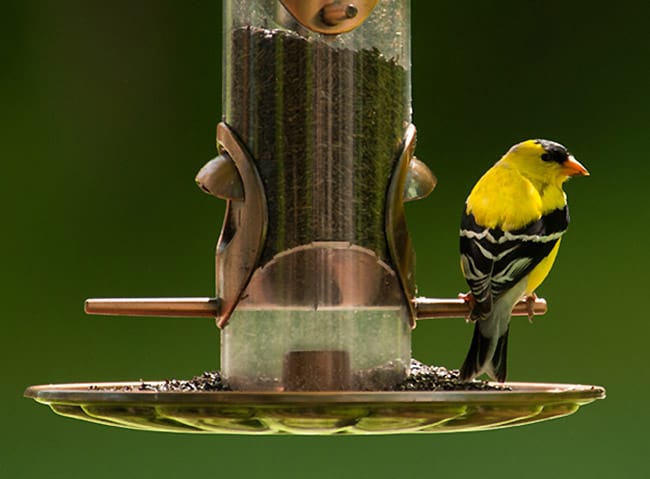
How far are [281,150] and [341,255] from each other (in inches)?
9.6

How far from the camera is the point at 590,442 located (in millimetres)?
6691

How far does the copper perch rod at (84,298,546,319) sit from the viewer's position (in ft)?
11.3

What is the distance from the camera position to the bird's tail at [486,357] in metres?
3.77

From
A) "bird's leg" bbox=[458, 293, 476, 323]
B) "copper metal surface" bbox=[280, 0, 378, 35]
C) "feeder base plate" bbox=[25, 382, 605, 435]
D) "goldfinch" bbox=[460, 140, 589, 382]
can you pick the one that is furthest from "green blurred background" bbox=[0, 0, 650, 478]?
"feeder base plate" bbox=[25, 382, 605, 435]

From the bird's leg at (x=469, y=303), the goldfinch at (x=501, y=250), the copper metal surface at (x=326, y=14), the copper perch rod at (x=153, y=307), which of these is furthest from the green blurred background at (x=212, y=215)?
the copper metal surface at (x=326, y=14)

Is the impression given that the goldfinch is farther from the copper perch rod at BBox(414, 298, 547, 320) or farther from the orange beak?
the orange beak

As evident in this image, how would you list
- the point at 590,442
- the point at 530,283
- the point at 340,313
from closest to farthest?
the point at 340,313, the point at 530,283, the point at 590,442

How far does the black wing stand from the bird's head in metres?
0.29

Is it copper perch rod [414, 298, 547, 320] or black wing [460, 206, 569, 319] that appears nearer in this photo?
copper perch rod [414, 298, 547, 320]

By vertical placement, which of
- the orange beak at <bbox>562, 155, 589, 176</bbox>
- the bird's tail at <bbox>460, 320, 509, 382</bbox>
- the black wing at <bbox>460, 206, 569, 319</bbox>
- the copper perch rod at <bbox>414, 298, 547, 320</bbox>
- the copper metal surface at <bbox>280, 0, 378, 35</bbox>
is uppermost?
the copper metal surface at <bbox>280, 0, 378, 35</bbox>

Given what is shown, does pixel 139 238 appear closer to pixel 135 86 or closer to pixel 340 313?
pixel 135 86

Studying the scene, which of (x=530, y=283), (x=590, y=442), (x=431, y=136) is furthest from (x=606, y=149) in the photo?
(x=530, y=283)

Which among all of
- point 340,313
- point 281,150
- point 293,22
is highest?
point 293,22

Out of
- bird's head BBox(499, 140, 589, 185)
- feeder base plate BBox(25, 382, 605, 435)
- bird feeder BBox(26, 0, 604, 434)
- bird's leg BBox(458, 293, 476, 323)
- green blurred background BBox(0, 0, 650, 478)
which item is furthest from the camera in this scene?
green blurred background BBox(0, 0, 650, 478)
